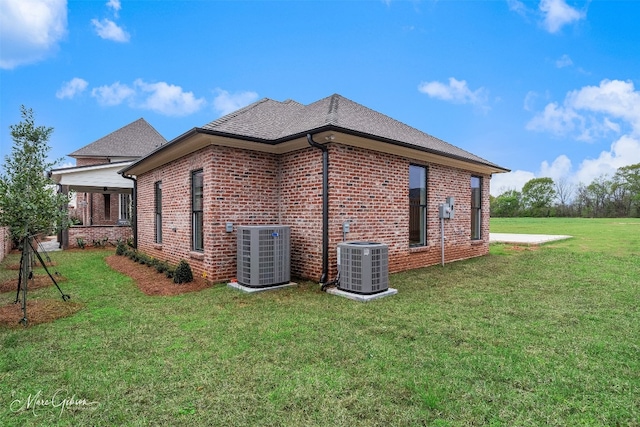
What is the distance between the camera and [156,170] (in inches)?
389

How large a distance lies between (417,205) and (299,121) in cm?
369

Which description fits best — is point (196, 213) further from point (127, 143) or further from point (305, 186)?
point (127, 143)

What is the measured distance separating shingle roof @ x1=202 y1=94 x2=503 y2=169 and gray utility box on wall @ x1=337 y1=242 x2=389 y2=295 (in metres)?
2.19

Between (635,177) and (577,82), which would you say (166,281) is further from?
(635,177)

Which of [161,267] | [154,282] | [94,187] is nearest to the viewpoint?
[154,282]

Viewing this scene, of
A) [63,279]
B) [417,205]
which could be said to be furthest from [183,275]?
[417,205]

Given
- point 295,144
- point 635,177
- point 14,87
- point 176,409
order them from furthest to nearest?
point 635,177 → point 14,87 → point 295,144 → point 176,409

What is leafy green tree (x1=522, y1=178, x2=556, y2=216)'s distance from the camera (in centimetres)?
5903

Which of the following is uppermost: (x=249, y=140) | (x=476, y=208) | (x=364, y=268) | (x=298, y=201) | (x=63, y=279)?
(x=249, y=140)

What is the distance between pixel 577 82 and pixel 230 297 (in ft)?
60.2

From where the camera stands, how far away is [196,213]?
24.8ft

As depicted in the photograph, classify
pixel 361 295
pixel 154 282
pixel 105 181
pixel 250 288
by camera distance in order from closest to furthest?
pixel 361 295 < pixel 250 288 < pixel 154 282 < pixel 105 181

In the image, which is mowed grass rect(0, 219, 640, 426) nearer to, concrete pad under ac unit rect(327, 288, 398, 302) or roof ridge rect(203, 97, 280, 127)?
concrete pad under ac unit rect(327, 288, 398, 302)

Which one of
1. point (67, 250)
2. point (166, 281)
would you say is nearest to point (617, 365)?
point (166, 281)
